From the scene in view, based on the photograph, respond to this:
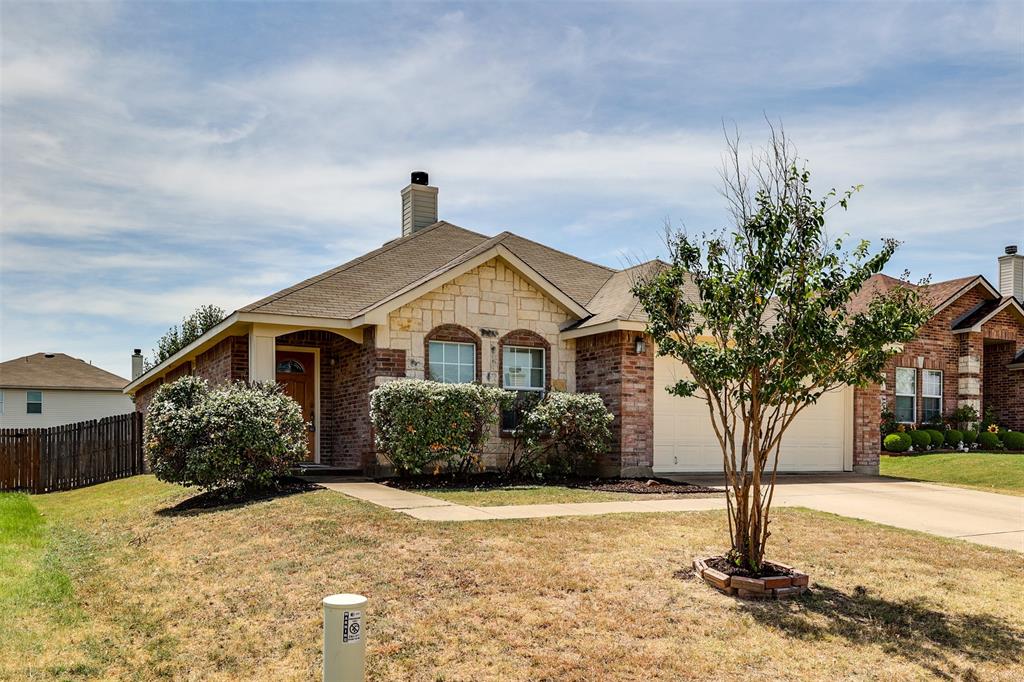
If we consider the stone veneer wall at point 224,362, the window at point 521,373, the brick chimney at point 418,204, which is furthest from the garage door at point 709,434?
the brick chimney at point 418,204

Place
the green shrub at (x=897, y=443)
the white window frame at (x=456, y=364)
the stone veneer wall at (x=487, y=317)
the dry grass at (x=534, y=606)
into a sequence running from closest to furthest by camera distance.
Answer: the dry grass at (x=534, y=606)
the stone veneer wall at (x=487, y=317)
the white window frame at (x=456, y=364)
the green shrub at (x=897, y=443)

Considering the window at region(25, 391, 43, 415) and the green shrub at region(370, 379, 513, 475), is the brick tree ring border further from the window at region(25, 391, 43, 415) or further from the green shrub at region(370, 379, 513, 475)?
the window at region(25, 391, 43, 415)

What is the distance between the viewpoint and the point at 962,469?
1973 centimetres

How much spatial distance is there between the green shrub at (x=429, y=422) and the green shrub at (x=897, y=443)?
1371cm

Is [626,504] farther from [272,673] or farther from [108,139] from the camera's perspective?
[108,139]

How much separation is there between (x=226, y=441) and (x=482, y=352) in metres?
5.35

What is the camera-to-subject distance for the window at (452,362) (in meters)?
15.9

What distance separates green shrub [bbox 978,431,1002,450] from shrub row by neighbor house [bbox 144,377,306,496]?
20289 millimetres

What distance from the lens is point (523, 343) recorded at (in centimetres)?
1667

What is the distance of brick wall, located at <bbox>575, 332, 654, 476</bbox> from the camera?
15562mm

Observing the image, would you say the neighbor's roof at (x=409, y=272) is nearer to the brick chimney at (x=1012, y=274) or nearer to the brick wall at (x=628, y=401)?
the brick wall at (x=628, y=401)

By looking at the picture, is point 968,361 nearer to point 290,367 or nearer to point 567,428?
point 567,428

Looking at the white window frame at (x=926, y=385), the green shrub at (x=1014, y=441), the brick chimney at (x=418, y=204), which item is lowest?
the green shrub at (x=1014, y=441)

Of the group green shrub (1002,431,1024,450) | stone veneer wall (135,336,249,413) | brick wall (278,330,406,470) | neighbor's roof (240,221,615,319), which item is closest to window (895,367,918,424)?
green shrub (1002,431,1024,450)
